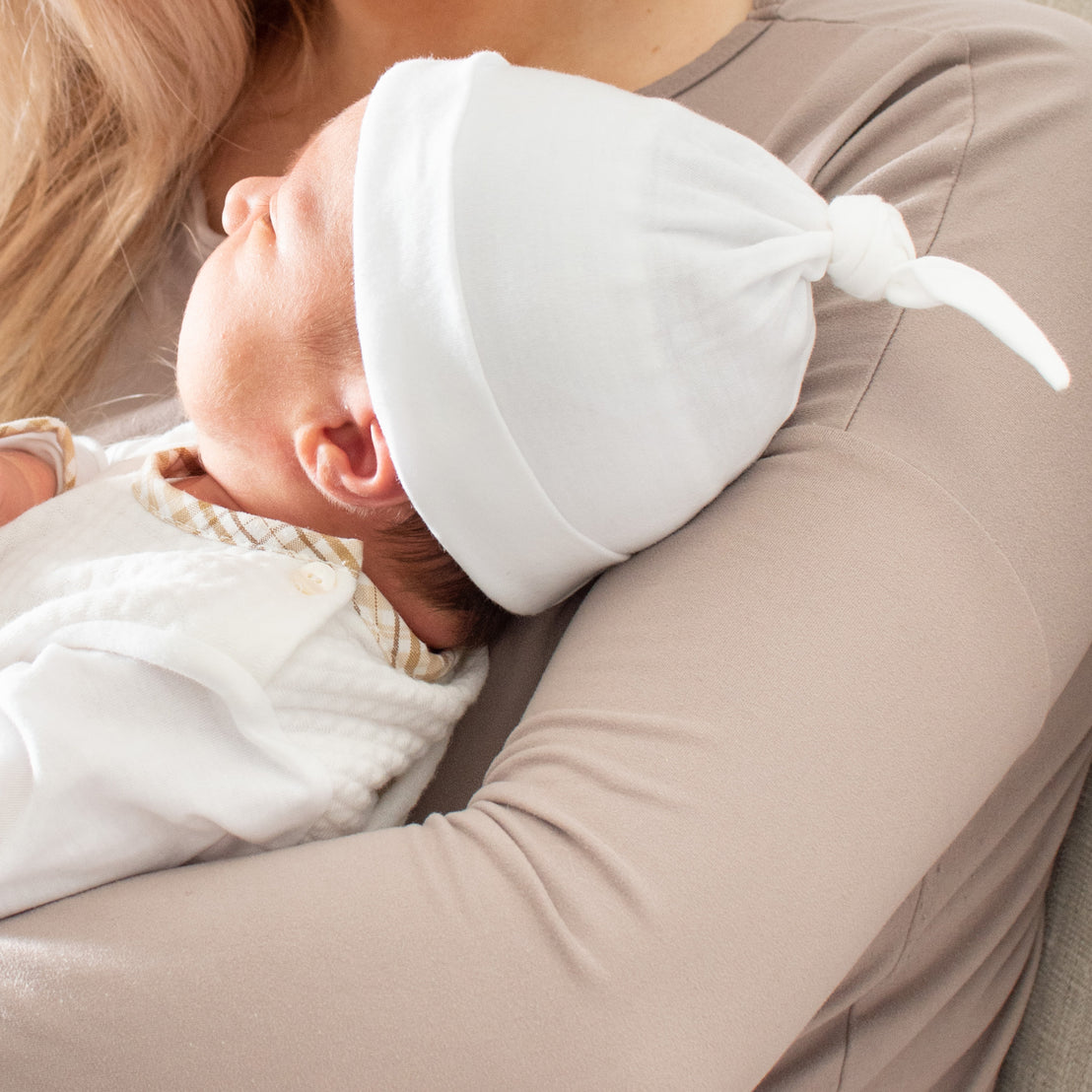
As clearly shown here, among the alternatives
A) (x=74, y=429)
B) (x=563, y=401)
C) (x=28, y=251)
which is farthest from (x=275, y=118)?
(x=563, y=401)

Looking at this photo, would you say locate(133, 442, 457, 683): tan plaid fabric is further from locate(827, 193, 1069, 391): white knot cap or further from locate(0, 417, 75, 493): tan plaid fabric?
locate(827, 193, 1069, 391): white knot cap

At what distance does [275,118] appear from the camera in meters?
1.34

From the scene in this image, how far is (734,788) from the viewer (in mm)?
625

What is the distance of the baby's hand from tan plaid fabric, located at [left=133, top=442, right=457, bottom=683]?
0.13m

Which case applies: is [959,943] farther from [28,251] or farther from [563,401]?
[28,251]

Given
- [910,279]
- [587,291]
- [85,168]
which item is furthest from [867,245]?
[85,168]

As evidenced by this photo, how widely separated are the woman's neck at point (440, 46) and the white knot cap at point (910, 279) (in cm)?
49

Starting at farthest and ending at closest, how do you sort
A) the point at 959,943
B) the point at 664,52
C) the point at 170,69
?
the point at 170,69, the point at 664,52, the point at 959,943

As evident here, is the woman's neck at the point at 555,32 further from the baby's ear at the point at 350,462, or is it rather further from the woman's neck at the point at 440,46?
the baby's ear at the point at 350,462

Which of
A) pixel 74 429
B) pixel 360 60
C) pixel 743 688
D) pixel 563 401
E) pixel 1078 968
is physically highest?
pixel 360 60

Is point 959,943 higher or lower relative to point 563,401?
lower

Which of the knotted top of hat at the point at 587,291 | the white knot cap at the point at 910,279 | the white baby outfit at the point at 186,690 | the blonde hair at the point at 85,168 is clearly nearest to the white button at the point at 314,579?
the white baby outfit at the point at 186,690

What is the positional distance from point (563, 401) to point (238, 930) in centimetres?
39

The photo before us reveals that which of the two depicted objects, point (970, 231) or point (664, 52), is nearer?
point (970, 231)
